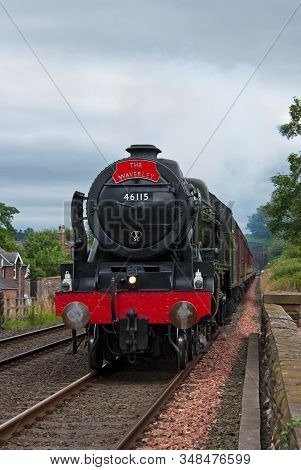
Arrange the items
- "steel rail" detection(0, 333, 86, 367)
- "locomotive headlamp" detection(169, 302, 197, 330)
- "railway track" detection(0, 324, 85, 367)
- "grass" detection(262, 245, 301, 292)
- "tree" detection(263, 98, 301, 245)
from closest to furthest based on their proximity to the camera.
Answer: "locomotive headlamp" detection(169, 302, 197, 330) < "steel rail" detection(0, 333, 86, 367) < "railway track" detection(0, 324, 85, 367) < "grass" detection(262, 245, 301, 292) < "tree" detection(263, 98, 301, 245)

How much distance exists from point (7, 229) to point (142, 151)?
75.4m

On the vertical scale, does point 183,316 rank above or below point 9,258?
below

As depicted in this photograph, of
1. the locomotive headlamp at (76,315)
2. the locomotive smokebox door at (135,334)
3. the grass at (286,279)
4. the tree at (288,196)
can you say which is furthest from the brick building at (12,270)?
the locomotive smokebox door at (135,334)

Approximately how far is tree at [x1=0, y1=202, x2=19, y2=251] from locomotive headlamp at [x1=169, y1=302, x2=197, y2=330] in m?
71.0

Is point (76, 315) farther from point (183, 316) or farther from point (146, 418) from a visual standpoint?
point (146, 418)

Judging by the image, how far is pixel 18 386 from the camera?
31.6 feet

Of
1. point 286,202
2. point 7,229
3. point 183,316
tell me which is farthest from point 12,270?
point 183,316

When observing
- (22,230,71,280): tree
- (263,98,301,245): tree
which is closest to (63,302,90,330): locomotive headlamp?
(263,98,301,245): tree

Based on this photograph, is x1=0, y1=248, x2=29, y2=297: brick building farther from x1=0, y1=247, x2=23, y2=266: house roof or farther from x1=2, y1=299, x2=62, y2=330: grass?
x1=2, y1=299, x2=62, y2=330: grass

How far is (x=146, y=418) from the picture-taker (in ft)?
23.4

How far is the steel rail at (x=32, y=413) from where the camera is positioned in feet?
21.7

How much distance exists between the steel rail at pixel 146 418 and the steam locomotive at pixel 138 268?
0.64m

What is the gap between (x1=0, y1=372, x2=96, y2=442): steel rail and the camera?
662cm
